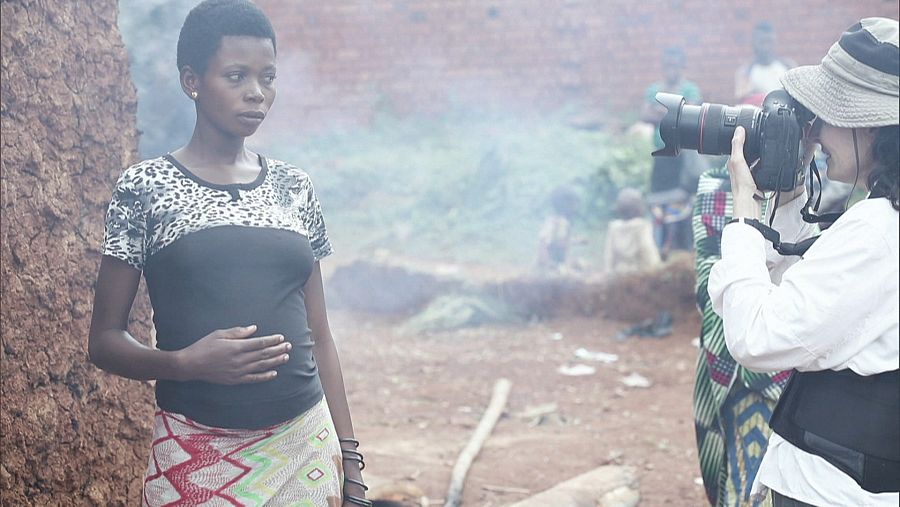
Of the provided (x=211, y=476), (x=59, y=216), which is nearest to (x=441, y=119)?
(x=59, y=216)

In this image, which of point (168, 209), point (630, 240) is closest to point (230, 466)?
point (168, 209)

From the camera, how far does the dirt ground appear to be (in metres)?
4.43

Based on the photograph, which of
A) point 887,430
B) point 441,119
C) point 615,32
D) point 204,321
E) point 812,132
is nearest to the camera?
point 887,430

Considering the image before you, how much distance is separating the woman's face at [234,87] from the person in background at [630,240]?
6.09 m

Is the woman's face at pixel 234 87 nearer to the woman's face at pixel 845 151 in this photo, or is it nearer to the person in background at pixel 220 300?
the person in background at pixel 220 300

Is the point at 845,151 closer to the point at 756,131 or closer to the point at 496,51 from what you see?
the point at 756,131

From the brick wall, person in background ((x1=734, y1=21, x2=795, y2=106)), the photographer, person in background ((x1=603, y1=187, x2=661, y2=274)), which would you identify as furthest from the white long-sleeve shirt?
the brick wall

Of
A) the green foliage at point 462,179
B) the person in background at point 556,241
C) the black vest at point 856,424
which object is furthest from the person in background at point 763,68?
the black vest at point 856,424

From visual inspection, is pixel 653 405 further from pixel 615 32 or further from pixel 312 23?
pixel 312 23

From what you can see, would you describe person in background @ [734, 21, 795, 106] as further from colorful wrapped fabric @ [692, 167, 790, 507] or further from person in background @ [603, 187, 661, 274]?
colorful wrapped fabric @ [692, 167, 790, 507]

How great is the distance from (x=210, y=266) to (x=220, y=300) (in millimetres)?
77

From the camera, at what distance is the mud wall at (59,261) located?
7.91 ft

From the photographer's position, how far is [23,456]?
238cm

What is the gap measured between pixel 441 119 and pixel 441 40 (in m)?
1.08
